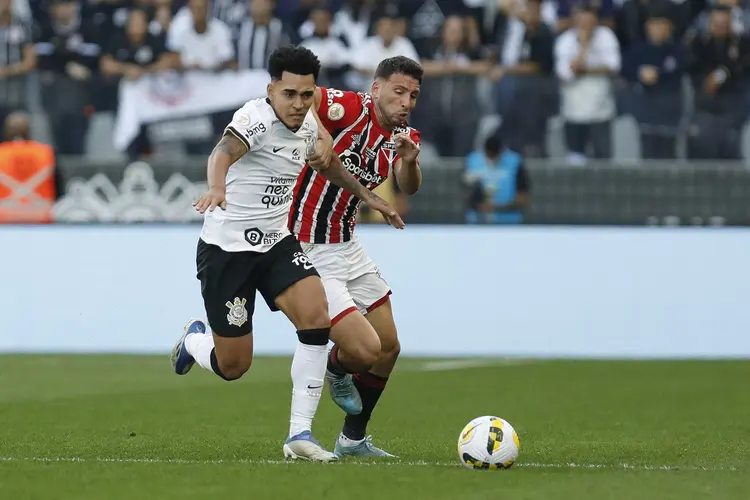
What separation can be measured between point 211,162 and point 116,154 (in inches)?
351

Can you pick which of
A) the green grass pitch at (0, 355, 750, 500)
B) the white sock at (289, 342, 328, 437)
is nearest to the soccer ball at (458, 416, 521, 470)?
Answer: the green grass pitch at (0, 355, 750, 500)

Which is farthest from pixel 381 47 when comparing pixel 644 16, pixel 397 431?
pixel 397 431

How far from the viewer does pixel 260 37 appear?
15.8 meters

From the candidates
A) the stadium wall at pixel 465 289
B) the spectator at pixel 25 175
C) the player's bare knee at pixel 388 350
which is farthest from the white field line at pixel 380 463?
the spectator at pixel 25 175

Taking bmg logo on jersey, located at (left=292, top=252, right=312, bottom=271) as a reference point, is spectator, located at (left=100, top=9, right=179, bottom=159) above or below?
above

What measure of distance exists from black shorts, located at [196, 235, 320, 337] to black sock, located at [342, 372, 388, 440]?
797 millimetres

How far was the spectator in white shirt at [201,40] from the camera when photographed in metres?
15.8

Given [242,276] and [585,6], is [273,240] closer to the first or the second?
[242,276]

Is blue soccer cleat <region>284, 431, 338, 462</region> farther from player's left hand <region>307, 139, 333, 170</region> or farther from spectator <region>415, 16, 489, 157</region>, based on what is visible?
spectator <region>415, 16, 489, 157</region>

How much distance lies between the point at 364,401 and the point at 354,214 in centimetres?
107

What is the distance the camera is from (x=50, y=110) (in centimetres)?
1569

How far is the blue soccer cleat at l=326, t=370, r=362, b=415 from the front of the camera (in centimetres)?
764

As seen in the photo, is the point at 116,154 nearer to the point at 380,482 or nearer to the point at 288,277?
the point at 288,277

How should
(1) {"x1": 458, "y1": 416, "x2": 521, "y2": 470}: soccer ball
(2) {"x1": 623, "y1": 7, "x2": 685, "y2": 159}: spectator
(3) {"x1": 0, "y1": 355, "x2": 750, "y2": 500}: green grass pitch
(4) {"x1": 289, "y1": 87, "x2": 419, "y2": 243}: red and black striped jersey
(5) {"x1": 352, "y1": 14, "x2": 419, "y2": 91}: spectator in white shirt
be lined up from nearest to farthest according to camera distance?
(3) {"x1": 0, "y1": 355, "x2": 750, "y2": 500}: green grass pitch, (1) {"x1": 458, "y1": 416, "x2": 521, "y2": 470}: soccer ball, (4) {"x1": 289, "y1": 87, "x2": 419, "y2": 243}: red and black striped jersey, (2) {"x1": 623, "y1": 7, "x2": 685, "y2": 159}: spectator, (5) {"x1": 352, "y1": 14, "x2": 419, "y2": 91}: spectator in white shirt
